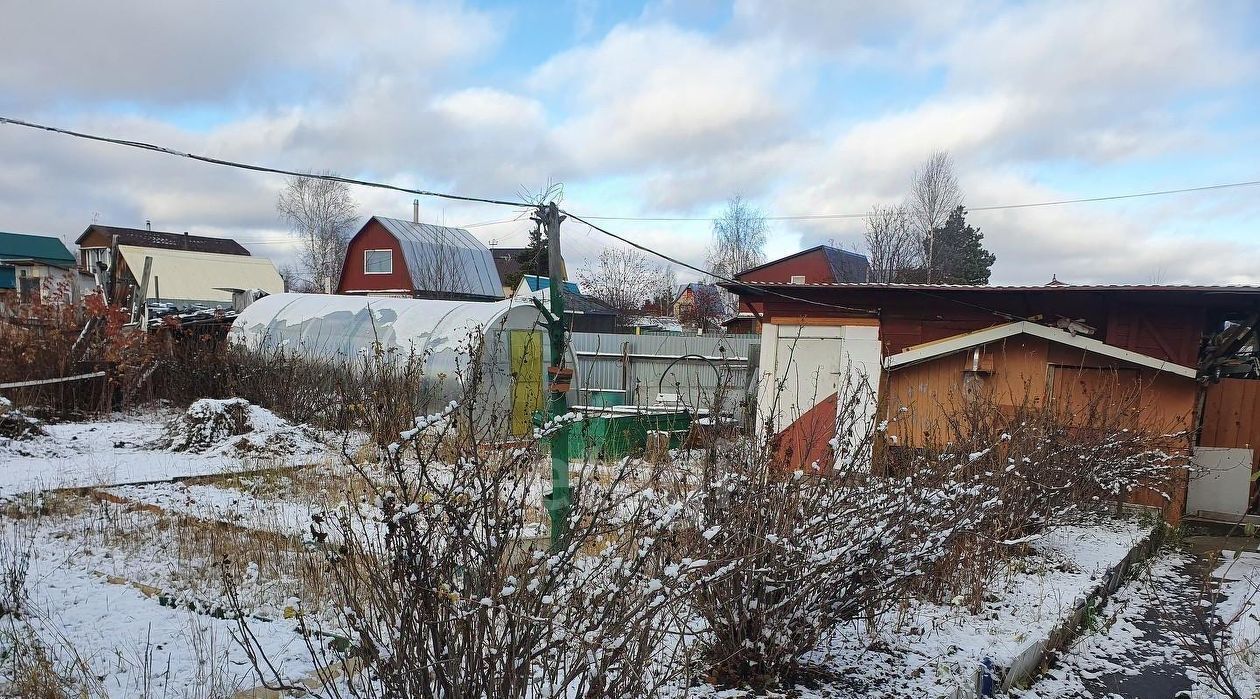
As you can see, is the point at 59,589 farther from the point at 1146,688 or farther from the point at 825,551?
the point at 1146,688

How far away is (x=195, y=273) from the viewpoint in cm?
3697

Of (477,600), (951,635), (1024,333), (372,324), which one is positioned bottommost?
(951,635)

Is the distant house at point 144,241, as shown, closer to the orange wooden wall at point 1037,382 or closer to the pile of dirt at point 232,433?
the pile of dirt at point 232,433

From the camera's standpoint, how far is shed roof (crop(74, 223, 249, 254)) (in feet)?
162

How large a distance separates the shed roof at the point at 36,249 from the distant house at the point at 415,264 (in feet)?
98.7

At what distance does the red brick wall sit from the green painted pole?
28.4 metres

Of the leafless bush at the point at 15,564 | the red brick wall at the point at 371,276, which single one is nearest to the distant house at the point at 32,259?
the red brick wall at the point at 371,276

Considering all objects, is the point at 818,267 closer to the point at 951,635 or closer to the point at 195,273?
the point at 195,273

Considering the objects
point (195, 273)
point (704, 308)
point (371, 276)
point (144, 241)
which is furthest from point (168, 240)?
point (704, 308)

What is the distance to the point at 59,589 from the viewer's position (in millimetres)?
4531

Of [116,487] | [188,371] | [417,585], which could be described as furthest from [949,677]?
[188,371]

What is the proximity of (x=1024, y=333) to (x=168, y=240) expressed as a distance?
57634mm

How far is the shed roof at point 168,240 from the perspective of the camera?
162ft

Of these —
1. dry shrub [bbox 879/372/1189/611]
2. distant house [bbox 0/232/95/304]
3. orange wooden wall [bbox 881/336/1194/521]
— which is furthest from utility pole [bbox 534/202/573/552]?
distant house [bbox 0/232/95/304]
